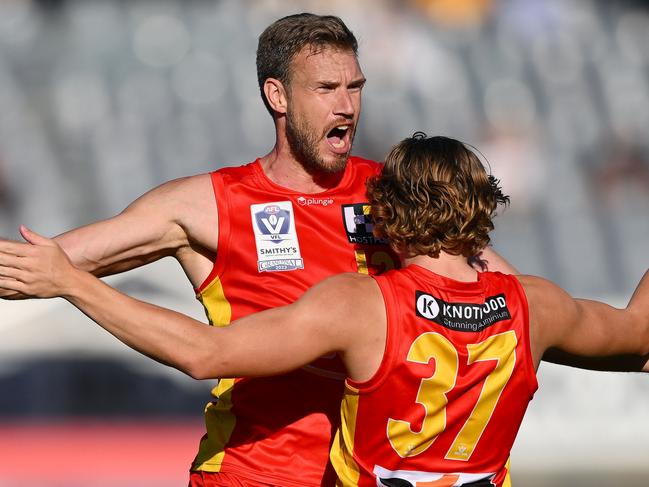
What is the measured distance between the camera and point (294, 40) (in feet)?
13.1

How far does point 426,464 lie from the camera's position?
3.08m

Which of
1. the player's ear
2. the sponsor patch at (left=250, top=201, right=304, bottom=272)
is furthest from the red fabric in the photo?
the player's ear

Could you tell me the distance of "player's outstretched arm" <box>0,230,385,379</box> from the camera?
9.37 feet

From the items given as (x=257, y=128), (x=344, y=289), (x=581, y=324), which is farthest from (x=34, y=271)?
(x=257, y=128)

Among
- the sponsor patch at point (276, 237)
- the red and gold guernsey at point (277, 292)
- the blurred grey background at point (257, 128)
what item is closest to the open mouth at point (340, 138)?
the red and gold guernsey at point (277, 292)

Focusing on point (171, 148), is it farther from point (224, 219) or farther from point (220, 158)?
point (224, 219)

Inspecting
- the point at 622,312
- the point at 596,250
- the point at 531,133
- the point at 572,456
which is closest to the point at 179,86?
the point at 531,133

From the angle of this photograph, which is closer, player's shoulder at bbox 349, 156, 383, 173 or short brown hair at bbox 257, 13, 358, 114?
→ short brown hair at bbox 257, 13, 358, 114

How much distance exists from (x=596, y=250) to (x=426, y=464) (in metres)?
8.95

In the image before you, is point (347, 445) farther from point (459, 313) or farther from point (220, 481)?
point (220, 481)

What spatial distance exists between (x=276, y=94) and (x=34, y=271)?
153 cm

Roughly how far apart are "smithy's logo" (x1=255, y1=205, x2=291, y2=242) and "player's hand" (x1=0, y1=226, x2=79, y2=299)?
3.37 ft

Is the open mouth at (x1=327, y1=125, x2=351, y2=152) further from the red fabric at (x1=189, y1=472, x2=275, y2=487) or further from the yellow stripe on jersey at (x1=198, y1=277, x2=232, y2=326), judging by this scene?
the red fabric at (x1=189, y1=472, x2=275, y2=487)

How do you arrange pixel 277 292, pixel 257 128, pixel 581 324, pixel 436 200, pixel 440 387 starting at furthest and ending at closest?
pixel 257 128 < pixel 277 292 < pixel 581 324 < pixel 436 200 < pixel 440 387
